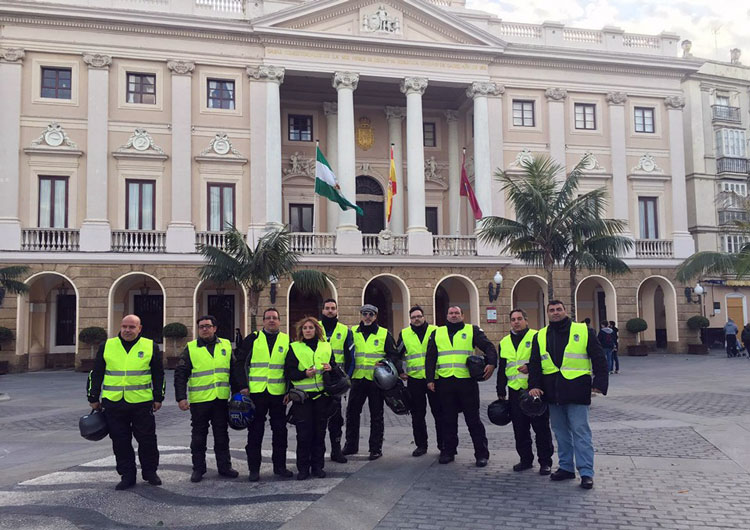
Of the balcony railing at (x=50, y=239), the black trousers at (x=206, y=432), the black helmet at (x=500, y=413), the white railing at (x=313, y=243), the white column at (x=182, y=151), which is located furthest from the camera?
the white railing at (x=313, y=243)

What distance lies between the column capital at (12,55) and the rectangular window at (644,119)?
26.4 metres

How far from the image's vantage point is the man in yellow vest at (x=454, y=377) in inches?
325

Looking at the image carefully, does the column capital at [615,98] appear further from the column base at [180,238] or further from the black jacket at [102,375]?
the black jacket at [102,375]

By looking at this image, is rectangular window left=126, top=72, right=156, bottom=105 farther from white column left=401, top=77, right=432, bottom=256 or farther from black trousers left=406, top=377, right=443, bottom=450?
black trousers left=406, top=377, right=443, bottom=450

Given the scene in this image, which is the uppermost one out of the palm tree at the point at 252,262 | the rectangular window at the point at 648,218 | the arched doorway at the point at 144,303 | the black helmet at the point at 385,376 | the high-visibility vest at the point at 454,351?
the rectangular window at the point at 648,218

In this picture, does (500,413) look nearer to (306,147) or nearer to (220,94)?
(220,94)

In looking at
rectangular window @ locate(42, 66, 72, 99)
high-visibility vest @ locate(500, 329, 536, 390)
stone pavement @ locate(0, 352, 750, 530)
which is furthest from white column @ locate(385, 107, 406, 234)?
high-visibility vest @ locate(500, 329, 536, 390)

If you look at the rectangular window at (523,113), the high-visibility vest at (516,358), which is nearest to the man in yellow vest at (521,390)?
the high-visibility vest at (516,358)

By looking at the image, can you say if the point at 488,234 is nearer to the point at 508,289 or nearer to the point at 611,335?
the point at 611,335

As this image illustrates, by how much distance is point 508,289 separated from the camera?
27.7m

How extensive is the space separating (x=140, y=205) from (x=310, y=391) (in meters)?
20.2

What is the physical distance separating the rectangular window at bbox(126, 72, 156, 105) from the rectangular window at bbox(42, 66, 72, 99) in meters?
2.20

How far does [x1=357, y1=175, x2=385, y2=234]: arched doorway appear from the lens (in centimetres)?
3073

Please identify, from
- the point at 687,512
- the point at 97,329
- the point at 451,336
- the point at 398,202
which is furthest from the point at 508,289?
the point at 687,512
